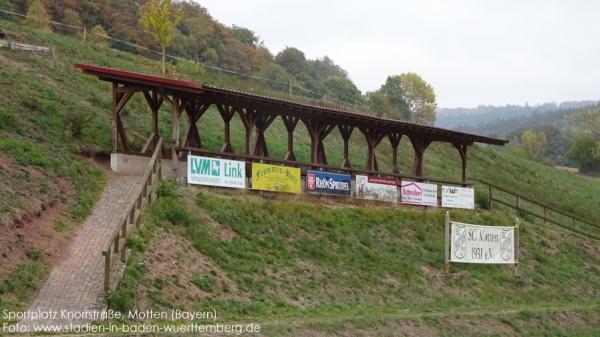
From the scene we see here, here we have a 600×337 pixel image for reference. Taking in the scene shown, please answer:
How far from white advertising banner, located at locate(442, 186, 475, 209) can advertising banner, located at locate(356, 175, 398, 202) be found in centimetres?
290

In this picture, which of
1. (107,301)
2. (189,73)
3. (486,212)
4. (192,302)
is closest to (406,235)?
(486,212)

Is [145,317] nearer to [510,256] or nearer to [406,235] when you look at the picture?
[406,235]

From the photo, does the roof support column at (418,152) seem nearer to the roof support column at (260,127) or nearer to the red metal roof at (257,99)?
the red metal roof at (257,99)

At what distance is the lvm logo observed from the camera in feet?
78.3

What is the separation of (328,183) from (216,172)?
210 inches

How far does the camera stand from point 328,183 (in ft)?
92.6

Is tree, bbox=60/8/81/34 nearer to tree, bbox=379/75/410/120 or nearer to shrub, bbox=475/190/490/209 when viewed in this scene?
tree, bbox=379/75/410/120

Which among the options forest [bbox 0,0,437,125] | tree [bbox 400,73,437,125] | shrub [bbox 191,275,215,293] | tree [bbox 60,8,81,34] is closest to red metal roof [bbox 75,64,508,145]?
shrub [bbox 191,275,215,293]

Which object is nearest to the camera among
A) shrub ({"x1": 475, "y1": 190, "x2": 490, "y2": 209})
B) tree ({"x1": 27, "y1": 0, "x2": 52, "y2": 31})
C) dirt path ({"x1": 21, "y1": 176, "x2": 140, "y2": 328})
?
dirt path ({"x1": 21, "y1": 176, "x2": 140, "y2": 328})

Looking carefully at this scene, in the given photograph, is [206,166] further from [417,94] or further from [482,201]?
[417,94]

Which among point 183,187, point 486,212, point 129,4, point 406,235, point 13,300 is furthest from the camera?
point 129,4

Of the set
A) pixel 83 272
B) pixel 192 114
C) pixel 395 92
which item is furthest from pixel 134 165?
pixel 395 92

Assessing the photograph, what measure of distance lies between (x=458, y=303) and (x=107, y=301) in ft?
39.5

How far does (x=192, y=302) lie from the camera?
55.4ft
